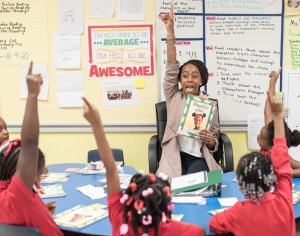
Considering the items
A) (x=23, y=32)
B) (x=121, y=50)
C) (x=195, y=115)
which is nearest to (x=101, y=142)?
(x=195, y=115)

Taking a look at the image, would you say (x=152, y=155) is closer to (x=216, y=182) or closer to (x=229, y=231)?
(x=216, y=182)

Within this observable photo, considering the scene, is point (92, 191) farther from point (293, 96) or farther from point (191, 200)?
point (293, 96)

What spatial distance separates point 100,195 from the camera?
230 centimetres

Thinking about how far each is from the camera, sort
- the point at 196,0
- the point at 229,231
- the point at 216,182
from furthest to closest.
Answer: the point at 196,0
the point at 216,182
the point at 229,231

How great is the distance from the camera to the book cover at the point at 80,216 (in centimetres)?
188

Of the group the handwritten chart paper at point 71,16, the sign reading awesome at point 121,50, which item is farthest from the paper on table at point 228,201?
the handwritten chart paper at point 71,16

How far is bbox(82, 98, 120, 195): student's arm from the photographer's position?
5.09 ft

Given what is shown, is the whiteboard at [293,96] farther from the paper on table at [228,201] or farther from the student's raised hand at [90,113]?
the student's raised hand at [90,113]

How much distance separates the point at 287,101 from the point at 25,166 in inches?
111

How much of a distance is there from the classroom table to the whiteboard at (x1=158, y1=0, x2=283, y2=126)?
125cm

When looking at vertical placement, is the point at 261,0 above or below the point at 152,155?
above

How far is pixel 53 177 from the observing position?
8.92ft

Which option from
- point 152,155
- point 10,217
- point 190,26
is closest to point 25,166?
point 10,217

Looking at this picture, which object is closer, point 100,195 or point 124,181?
point 100,195
